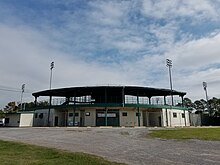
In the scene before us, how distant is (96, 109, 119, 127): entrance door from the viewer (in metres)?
46.8

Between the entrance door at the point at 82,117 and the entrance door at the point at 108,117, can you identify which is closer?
the entrance door at the point at 108,117

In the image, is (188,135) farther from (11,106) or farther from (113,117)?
(11,106)

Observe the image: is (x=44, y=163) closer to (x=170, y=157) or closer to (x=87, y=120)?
(x=170, y=157)

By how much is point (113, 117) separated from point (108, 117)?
93 centimetres

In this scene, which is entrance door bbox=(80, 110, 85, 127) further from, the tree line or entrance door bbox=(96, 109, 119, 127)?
the tree line

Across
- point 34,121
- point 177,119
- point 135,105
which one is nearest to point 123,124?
point 135,105

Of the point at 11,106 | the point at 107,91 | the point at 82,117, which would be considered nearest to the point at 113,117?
the point at 82,117

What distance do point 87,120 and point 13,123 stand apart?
17.5 m

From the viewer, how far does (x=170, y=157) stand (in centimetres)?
1075

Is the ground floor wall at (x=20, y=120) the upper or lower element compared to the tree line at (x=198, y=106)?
lower

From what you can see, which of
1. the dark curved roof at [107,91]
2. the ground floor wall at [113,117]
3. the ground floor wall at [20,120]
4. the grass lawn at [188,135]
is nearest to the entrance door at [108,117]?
the ground floor wall at [113,117]

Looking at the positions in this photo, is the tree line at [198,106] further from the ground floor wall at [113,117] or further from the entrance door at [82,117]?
the entrance door at [82,117]

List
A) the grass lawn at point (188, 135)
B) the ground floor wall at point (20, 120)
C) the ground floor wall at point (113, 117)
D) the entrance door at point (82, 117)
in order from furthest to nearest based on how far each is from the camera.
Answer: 1. the ground floor wall at point (20, 120)
2. the entrance door at point (82, 117)
3. the ground floor wall at point (113, 117)
4. the grass lawn at point (188, 135)

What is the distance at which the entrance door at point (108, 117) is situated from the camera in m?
46.8
